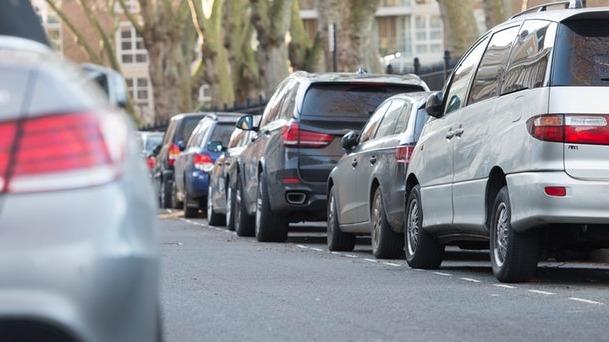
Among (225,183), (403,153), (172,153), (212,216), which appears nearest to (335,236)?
(403,153)

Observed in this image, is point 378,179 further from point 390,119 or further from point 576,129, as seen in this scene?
point 576,129

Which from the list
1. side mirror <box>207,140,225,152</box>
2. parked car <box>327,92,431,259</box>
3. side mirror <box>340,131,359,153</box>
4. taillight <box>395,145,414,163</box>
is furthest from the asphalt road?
side mirror <box>207,140,225,152</box>

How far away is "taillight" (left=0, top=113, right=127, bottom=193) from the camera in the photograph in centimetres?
486

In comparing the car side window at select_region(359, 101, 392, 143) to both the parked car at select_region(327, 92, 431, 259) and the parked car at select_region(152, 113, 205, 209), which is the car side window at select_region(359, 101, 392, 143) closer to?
the parked car at select_region(327, 92, 431, 259)

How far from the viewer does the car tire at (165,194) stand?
35775 millimetres

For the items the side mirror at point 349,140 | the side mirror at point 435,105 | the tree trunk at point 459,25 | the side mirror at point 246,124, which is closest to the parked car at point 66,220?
the side mirror at point 435,105

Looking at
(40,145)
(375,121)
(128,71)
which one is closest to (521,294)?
(375,121)

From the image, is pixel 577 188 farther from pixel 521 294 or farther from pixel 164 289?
pixel 164 289

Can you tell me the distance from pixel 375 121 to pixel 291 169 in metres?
2.49

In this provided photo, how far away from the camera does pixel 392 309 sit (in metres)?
10.7

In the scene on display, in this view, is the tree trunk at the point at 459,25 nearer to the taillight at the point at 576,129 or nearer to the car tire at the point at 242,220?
the car tire at the point at 242,220

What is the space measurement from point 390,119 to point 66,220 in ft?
40.3

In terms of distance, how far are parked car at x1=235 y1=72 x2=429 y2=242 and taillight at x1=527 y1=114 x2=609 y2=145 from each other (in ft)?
24.1

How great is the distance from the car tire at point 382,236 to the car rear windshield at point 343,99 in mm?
2813
